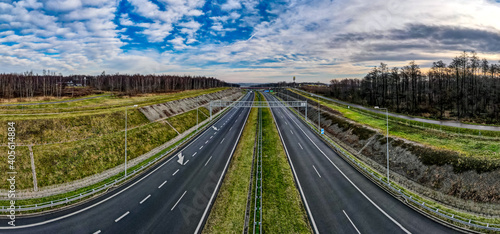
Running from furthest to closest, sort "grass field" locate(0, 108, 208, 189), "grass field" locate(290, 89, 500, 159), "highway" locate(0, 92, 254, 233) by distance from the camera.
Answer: "grass field" locate(0, 108, 208, 189)
"grass field" locate(290, 89, 500, 159)
"highway" locate(0, 92, 254, 233)

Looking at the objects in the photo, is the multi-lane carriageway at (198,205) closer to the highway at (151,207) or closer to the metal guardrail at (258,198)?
the highway at (151,207)

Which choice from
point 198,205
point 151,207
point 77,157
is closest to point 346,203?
point 198,205

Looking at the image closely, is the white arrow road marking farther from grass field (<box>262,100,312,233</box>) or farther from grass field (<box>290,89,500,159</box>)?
grass field (<box>290,89,500,159</box>)

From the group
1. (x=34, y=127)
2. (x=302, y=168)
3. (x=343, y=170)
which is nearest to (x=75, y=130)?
(x=34, y=127)

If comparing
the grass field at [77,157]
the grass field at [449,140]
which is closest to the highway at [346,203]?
the grass field at [449,140]

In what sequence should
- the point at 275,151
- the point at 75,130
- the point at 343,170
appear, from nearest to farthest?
the point at 343,170 → the point at 75,130 → the point at 275,151

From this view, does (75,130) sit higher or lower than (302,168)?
higher

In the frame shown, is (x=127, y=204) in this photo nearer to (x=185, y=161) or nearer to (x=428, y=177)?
(x=185, y=161)

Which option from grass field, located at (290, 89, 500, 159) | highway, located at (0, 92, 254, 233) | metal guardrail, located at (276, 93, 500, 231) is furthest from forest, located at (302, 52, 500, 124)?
highway, located at (0, 92, 254, 233)
